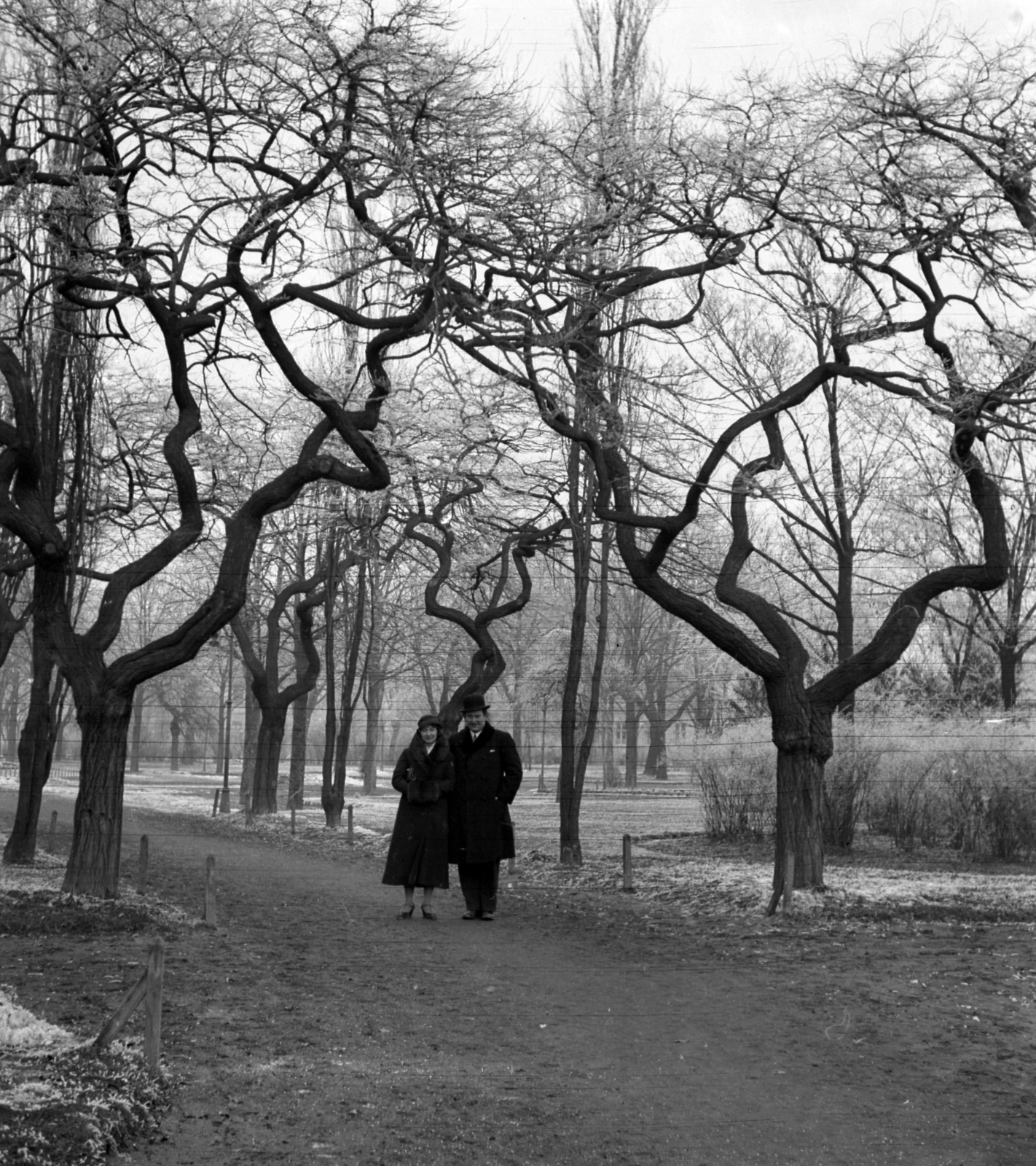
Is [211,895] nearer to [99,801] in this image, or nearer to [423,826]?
[99,801]

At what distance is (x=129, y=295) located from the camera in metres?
12.7

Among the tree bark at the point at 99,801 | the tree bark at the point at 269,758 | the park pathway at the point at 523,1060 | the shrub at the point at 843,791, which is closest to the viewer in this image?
the park pathway at the point at 523,1060

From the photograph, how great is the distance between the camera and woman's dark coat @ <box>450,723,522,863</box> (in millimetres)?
12320

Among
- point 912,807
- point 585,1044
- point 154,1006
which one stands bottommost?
point 585,1044

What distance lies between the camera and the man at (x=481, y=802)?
1233 cm

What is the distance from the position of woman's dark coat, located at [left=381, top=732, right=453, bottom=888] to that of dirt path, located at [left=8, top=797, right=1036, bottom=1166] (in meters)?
0.45

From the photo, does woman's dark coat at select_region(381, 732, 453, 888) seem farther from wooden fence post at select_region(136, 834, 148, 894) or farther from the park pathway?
wooden fence post at select_region(136, 834, 148, 894)

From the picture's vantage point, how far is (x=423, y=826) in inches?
489

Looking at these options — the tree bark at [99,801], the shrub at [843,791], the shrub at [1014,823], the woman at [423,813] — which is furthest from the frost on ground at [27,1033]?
the shrub at [1014,823]

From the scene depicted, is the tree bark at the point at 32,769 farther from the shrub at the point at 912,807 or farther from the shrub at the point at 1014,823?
the shrub at the point at 1014,823

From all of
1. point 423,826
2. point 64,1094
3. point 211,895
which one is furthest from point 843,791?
point 64,1094

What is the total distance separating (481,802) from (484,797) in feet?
0.18

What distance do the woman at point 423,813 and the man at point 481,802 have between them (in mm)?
144

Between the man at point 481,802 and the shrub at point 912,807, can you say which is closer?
the man at point 481,802
